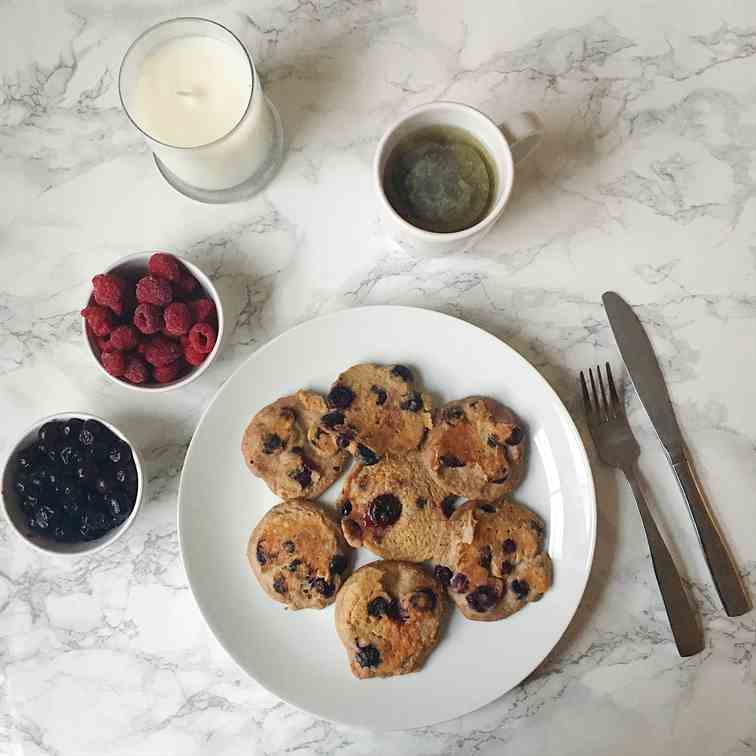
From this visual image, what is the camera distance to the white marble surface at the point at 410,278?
1.28 m

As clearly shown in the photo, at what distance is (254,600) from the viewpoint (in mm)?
1220

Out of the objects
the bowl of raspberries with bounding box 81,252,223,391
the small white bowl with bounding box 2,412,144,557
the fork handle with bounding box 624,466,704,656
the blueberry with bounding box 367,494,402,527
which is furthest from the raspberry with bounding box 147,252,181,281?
the fork handle with bounding box 624,466,704,656

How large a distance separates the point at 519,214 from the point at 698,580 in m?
0.67

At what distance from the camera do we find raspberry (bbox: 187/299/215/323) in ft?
3.92

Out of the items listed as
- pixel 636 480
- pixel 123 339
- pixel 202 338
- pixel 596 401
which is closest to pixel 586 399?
pixel 596 401

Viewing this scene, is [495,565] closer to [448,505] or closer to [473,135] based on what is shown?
[448,505]

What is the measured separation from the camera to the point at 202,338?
1198mm

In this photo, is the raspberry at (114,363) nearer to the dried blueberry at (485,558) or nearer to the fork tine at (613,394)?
the dried blueberry at (485,558)

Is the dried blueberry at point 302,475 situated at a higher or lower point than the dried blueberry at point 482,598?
higher

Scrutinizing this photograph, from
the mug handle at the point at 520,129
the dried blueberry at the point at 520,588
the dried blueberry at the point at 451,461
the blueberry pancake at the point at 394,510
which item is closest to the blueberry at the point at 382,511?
the blueberry pancake at the point at 394,510

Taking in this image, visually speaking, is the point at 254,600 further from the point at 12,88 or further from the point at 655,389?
the point at 12,88

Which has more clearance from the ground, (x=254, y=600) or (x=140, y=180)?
(x=140, y=180)

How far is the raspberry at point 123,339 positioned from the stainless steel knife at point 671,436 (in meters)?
0.76

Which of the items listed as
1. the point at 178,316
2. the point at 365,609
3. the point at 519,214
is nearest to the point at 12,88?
the point at 178,316
